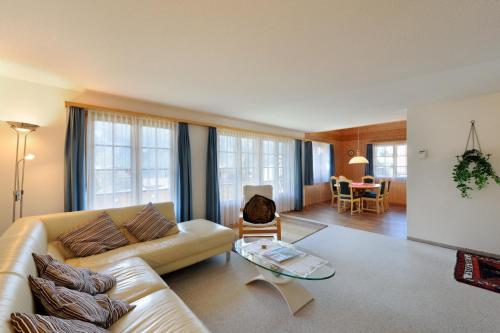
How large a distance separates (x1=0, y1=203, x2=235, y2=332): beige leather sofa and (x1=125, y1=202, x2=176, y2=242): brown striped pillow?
0.09 m

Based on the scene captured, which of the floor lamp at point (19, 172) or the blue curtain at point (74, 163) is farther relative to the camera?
the blue curtain at point (74, 163)

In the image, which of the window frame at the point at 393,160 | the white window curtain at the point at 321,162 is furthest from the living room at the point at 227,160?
the window frame at the point at 393,160

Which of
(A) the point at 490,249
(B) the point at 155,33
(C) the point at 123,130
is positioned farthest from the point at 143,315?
(A) the point at 490,249

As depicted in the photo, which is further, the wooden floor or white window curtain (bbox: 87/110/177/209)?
the wooden floor

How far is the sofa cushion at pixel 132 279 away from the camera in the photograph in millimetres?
1494

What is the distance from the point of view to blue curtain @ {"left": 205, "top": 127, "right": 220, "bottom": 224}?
163 inches

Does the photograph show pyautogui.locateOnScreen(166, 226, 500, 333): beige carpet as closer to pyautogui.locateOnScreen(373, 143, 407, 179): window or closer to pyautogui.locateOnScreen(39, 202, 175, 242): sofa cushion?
pyautogui.locateOnScreen(39, 202, 175, 242): sofa cushion

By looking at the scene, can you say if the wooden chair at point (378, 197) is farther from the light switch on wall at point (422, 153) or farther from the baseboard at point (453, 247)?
the light switch on wall at point (422, 153)

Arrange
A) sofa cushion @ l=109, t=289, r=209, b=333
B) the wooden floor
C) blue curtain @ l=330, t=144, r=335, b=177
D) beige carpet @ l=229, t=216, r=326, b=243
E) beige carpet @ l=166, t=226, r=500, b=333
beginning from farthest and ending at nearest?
blue curtain @ l=330, t=144, r=335, b=177
the wooden floor
beige carpet @ l=229, t=216, r=326, b=243
beige carpet @ l=166, t=226, r=500, b=333
sofa cushion @ l=109, t=289, r=209, b=333

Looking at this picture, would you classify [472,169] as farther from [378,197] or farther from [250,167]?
[250,167]

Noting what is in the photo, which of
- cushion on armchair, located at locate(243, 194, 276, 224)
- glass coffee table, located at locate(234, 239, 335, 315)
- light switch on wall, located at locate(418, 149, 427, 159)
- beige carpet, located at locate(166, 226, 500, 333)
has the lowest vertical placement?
beige carpet, located at locate(166, 226, 500, 333)

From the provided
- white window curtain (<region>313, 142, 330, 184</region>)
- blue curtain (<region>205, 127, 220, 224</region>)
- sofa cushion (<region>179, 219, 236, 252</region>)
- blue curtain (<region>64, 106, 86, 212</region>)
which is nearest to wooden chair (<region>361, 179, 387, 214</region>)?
white window curtain (<region>313, 142, 330, 184</region>)

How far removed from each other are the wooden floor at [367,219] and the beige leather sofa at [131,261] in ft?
10.2

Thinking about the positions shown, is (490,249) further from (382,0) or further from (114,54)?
(114,54)
